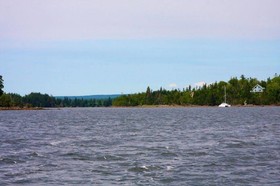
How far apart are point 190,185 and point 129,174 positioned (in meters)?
4.84

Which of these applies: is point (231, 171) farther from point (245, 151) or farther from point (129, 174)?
point (245, 151)

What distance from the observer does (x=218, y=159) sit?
123 ft

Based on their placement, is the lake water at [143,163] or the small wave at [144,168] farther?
the small wave at [144,168]

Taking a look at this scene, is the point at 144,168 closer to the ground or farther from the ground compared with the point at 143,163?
closer to the ground

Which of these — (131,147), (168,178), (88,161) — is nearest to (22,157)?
(88,161)

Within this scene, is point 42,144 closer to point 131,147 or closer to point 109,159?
point 131,147

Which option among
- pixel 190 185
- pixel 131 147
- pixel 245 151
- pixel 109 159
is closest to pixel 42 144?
pixel 131 147

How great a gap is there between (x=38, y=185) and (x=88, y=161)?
29.9 feet

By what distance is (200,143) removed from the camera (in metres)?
50.0

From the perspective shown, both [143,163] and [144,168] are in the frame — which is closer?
[144,168]

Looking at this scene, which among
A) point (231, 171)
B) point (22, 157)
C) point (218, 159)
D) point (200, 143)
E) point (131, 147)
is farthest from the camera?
point (200, 143)

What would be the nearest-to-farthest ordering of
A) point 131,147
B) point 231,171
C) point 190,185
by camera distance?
1. point 190,185
2. point 231,171
3. point 131,147

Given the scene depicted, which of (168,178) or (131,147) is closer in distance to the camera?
(168,178)

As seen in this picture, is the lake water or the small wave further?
the small wave
